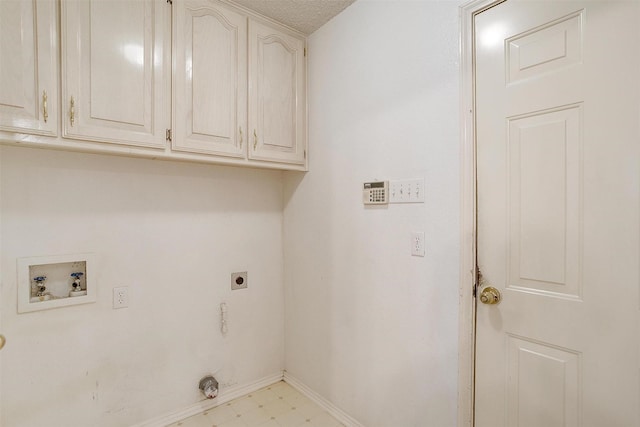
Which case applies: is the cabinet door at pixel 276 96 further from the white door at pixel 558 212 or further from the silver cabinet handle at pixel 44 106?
the white door at pixel 558 212

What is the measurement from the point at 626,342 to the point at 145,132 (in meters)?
2.02

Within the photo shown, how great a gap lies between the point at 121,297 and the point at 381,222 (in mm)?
1480

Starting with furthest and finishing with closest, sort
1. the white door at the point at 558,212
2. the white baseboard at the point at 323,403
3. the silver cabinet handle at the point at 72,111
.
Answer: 1. the white baseboard at the point at 323,403
2. the silver cabinet handle at the point at 72,111
3. the white door at the point at 558,212

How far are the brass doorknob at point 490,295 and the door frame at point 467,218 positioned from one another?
0.04m

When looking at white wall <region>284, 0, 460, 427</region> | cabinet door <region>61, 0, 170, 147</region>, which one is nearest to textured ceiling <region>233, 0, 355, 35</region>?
white wall <region>284, 0, 460, 427</region>

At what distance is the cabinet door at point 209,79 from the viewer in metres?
1.58

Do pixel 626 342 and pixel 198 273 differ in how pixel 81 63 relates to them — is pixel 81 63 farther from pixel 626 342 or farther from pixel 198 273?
pixel 626 342

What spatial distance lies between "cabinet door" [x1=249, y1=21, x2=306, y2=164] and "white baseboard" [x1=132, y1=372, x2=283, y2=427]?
61.9 inches

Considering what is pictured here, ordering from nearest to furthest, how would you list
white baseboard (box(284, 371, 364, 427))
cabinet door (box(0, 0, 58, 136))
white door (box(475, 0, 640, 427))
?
1. white door (box(475, 0, 640, 427))
2. cabinet door (box(0, 0, 58, 136))
3. white baseboard (box(284, 371, 364, 427))

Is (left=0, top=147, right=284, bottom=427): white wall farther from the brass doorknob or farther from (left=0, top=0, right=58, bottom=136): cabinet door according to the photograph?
the brass doorknob

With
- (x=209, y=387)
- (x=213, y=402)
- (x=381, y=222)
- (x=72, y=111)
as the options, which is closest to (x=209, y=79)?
(x=72, y=111)

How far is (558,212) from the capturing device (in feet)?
3.50

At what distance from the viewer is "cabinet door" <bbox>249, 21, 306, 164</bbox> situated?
1.84m

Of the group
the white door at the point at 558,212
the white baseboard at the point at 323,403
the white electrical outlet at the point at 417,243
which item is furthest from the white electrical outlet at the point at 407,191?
the white baseboard at the point at 323,403
